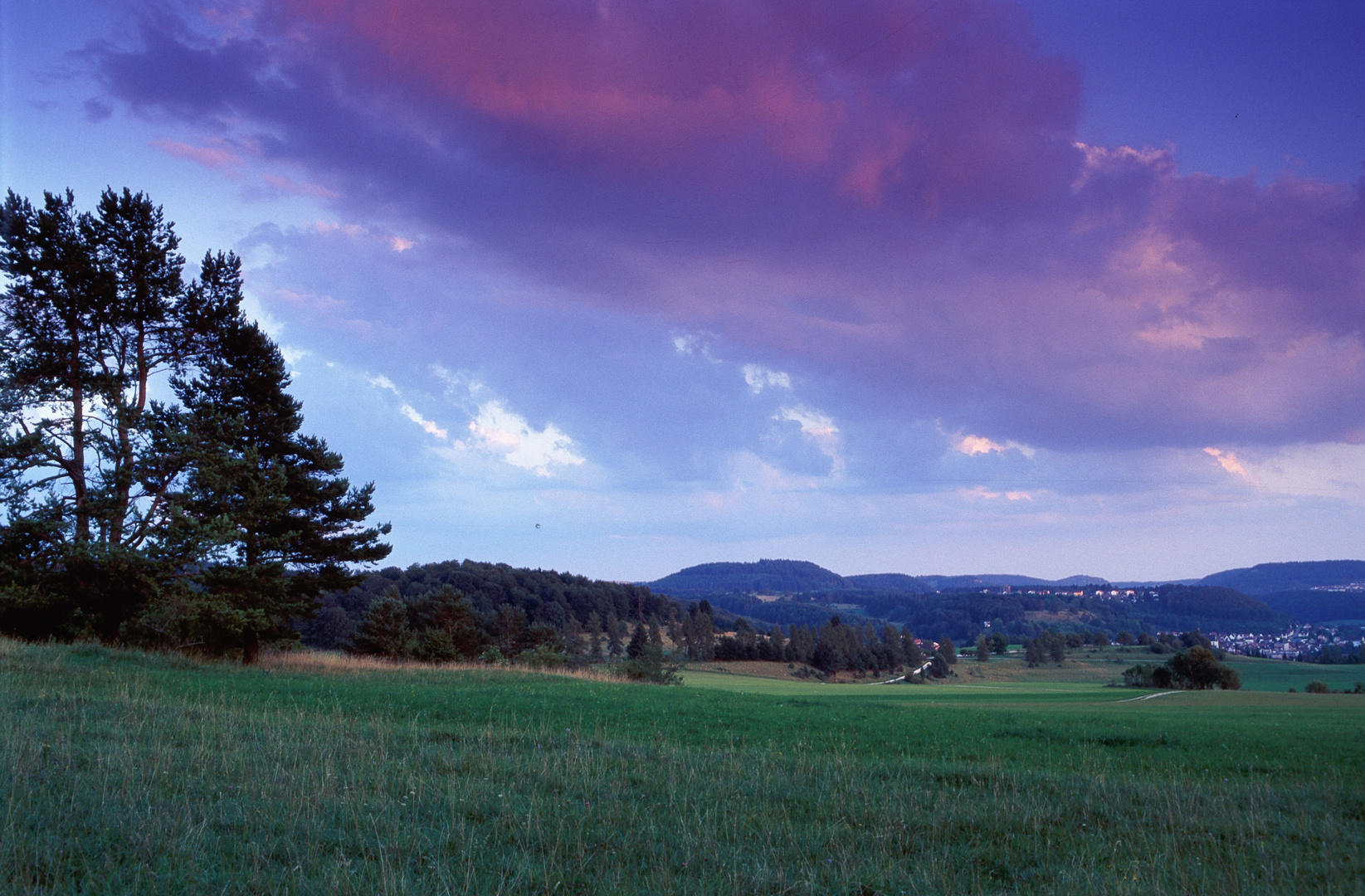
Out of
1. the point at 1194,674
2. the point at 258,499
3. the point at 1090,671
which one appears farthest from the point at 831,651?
the point at 258,499

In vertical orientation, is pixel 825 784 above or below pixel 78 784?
below

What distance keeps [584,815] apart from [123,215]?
90.4ft

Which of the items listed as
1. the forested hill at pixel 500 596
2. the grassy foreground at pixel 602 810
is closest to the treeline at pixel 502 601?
the forested hill at pixel 500 596

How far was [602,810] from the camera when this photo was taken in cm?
643

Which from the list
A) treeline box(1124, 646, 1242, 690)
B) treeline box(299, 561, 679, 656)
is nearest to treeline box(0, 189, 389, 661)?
treeline box(299, 561, 679, 656)

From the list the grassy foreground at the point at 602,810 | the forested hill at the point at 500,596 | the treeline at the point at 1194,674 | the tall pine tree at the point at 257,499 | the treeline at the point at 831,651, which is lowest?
the treeline at the point at 831,651

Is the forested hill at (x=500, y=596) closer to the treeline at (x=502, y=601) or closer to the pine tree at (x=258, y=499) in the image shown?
the treeline at (x=502, y=601)

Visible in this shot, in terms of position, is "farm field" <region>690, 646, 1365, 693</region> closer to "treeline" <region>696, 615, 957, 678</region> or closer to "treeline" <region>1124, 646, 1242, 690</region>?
"treeline" <region>696, 615, 957, 678</region>

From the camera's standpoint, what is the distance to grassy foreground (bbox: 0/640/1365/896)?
4.71 m

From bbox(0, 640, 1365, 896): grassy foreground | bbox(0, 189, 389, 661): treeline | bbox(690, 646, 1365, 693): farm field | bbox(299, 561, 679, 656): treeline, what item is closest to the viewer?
bbox(0, 640, 1365, 896): grassy foreground

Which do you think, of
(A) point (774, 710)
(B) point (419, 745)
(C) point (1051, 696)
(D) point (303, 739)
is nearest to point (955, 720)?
(A) point (774, 710)

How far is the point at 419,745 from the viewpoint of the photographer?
9.49m

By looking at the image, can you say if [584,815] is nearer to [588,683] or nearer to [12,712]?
[12,712]

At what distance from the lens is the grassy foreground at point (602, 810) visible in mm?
4715
